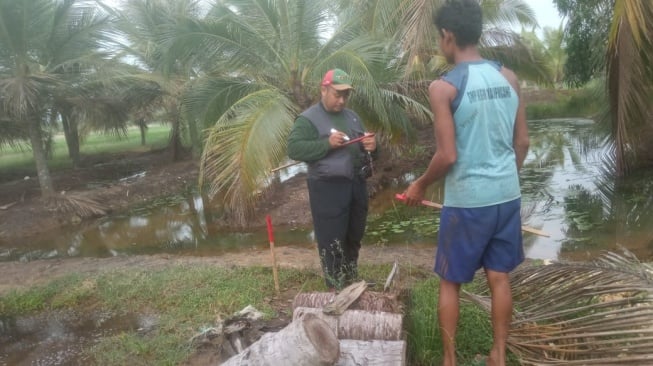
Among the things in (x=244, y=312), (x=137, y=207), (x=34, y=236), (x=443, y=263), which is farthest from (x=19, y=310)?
(x=137, y=207)

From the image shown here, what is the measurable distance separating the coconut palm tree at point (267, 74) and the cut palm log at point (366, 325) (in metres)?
4.13

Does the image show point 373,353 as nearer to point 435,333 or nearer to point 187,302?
point 435,333

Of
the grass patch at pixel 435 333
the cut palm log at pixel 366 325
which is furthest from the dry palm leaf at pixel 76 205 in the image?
the cut palm log at pixel 366 325

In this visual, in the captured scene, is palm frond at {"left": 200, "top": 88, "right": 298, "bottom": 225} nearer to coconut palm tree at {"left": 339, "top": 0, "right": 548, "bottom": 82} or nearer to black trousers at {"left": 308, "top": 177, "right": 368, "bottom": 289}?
coconut palm tree at {"left": 339, "top": 0, "right": 548, "bottom": 82}

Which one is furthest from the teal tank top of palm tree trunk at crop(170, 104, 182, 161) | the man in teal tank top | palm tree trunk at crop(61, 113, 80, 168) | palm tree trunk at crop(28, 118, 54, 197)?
palm tree trunk at crop(170, 104, 182, 161)

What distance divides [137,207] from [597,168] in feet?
30.7

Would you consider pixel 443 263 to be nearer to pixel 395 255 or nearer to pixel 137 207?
pixel 395 255

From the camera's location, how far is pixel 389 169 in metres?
11.1

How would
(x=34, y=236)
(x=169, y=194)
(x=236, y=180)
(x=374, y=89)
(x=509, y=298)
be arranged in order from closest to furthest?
(x=509, y=298) → (x=236, y=180) → (x=374, y=89) → (x=34, y=236) → (x=169, y=194)

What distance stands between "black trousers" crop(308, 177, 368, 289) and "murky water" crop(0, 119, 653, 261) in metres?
2.76

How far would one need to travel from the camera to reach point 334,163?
11.6 feet

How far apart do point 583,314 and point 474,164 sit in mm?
1104

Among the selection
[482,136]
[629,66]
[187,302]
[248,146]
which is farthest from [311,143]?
[629,66]

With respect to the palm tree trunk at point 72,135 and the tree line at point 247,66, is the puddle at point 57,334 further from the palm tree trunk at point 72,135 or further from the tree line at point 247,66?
the palm tree trunk at point 72,135
